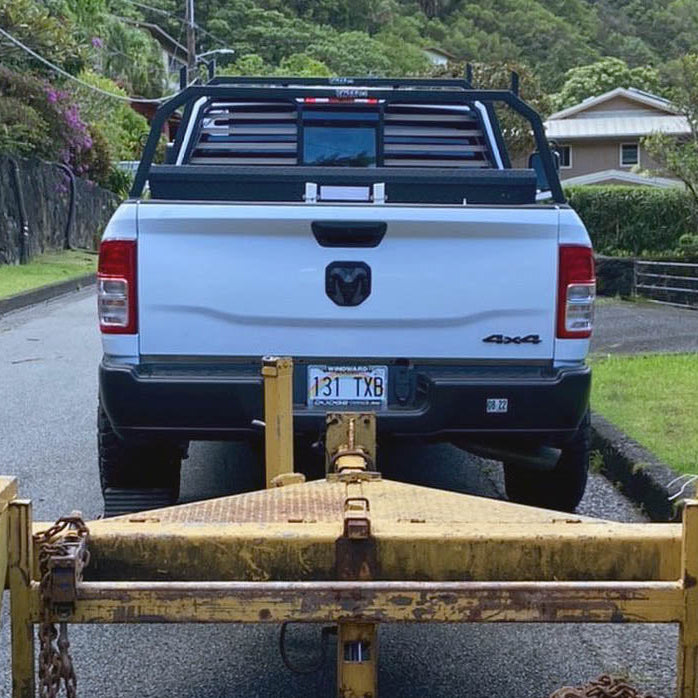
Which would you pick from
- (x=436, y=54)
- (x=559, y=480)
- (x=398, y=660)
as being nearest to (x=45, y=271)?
(x=559, y=480)

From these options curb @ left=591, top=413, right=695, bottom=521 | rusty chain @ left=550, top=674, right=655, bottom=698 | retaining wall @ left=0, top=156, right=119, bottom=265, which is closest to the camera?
rusty chain @ left=550, top=674, right=655, bottom=698

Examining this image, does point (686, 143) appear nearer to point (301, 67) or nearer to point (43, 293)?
point (43, 293)

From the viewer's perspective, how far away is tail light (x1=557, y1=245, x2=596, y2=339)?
4500 mm

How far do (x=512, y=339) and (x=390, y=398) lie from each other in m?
0.54

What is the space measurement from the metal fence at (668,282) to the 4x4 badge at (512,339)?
46.4 ft

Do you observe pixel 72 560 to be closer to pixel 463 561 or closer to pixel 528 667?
pixel 463 561

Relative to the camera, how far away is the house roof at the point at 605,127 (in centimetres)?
4897

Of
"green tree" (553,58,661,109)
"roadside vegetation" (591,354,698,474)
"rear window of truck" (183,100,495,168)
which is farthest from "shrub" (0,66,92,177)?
"green tree" (553,58,661,109)

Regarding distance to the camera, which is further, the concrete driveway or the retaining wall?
the retaining wall

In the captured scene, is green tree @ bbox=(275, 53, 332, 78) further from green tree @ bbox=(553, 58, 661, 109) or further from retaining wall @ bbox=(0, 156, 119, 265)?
retaining wall @ bbox=(0, 156, 119, 265)

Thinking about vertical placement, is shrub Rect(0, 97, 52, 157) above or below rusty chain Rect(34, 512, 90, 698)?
above

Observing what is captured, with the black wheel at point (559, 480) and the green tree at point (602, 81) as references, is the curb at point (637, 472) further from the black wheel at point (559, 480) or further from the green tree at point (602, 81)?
the green tree at point (602, 81)

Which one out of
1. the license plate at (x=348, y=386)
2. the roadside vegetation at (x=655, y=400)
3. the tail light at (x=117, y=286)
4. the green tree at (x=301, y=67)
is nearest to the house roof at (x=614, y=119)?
the green tree at (x=301, y=67)

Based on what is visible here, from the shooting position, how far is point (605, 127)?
50906mm
